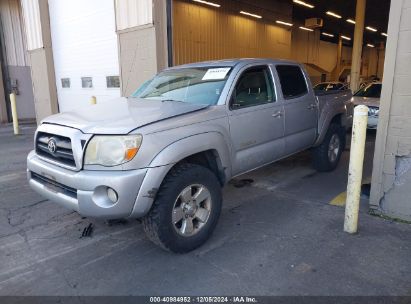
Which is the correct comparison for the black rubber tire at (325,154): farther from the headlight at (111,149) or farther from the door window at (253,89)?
the headlight at (111,149)

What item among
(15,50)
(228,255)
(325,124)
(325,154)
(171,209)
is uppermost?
(15,50)

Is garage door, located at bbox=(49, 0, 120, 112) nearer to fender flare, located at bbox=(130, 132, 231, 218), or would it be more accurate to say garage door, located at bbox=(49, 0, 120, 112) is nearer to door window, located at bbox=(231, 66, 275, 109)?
door window, located at bbox=(231, 66, 275, 109)

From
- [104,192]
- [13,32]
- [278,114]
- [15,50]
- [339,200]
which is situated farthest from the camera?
[15,50]

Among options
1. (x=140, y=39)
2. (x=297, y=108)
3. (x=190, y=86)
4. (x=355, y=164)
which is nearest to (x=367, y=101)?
(x=297, y=108)

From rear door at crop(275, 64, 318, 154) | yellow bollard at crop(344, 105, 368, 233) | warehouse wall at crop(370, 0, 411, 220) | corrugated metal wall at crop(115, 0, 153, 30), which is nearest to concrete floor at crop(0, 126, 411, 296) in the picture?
yellow bollard at crop(344, 105, 368, 233)

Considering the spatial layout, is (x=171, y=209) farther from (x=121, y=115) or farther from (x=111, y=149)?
(x=121, y=115)

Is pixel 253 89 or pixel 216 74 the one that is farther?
pixel 253 89

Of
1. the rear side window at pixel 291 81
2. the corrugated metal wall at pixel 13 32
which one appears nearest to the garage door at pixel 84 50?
the corrugated metal wall at pixel 13 32

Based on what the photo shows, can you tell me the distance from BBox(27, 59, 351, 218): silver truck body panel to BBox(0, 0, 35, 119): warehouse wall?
1315 cm

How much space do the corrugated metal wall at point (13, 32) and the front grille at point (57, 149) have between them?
13.5 meters

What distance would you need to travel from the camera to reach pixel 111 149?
9.62ft

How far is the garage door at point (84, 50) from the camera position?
10.4 meters

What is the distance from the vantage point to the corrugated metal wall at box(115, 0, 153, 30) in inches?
317

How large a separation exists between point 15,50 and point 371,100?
1441 cm
